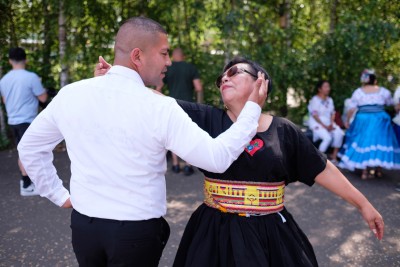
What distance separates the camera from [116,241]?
5.78ft

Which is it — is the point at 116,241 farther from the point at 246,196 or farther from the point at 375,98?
the point at 375,98

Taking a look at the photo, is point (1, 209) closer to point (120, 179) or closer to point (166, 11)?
point (120, 179)

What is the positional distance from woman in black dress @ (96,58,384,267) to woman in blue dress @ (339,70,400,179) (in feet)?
14.2

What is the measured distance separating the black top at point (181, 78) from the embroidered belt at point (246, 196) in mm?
4812

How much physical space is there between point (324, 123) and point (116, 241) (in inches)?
247

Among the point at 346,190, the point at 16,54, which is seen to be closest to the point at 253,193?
the point at 346,190

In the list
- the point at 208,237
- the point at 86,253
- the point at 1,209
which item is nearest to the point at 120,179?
the point at 86,253

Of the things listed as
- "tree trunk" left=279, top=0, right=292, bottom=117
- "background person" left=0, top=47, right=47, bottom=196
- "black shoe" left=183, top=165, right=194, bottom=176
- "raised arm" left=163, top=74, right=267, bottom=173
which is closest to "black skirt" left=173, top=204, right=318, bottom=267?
"raised arm" left=163, top=74, right=267, bottom=173

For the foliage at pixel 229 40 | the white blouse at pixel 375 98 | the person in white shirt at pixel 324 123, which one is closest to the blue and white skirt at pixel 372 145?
the white blouse at pixel 375 98

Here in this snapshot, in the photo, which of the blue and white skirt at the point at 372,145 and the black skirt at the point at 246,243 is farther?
the blue and white skirt at the point at 372,145

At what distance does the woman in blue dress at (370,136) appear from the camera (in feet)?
20.3

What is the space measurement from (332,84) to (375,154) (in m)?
2.70

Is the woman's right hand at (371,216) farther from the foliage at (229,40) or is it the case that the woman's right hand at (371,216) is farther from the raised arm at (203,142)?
the foliage at (229,40)

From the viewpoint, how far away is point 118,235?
1.75m
